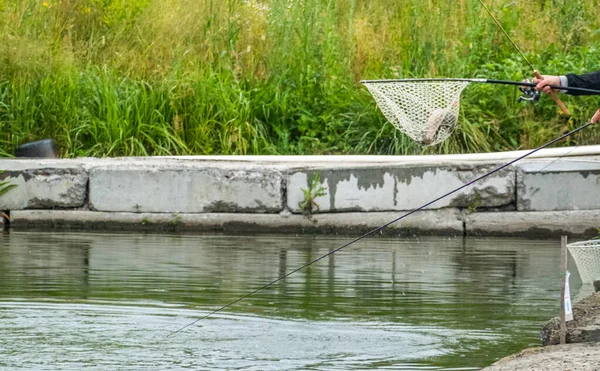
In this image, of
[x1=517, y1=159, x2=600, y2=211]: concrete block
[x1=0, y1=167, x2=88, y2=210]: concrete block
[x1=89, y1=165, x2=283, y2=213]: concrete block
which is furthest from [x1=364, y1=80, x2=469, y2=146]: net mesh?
[x1=0, y1=167, x2=88, y2=210]: concrete block

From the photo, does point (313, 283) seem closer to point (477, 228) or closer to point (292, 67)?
point (477, 228)

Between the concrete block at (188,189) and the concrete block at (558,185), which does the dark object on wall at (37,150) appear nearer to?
the concrete block at (188,189)

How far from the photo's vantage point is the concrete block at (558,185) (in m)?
11.8

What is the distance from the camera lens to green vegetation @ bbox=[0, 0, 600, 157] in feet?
44.7

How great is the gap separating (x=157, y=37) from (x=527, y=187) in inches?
221

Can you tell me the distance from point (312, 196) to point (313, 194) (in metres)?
0.02

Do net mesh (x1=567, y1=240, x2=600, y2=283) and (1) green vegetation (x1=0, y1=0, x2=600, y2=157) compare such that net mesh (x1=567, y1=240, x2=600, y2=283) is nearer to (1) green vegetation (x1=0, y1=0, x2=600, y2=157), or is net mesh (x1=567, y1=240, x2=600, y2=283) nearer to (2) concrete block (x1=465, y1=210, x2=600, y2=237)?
(2) concrete block (x1=465, y1=210, x2=600, y2=237)

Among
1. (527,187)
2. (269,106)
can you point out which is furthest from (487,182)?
(269,106)

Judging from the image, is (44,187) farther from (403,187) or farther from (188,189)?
(403,187)

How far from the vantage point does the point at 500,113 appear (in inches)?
544

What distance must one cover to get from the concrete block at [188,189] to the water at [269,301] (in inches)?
17.7

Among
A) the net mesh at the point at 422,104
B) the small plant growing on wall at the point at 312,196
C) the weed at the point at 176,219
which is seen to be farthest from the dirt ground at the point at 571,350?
the weed at the point at 176,219

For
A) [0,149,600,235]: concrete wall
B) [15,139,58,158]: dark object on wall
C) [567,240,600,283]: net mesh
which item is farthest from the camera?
[15,139,58,158]: dark object on wall

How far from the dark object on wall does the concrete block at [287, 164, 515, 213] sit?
2.71m
